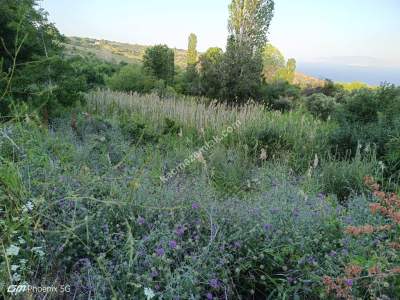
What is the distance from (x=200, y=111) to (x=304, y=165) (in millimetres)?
3298

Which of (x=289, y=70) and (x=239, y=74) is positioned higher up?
(x=289, y=70)

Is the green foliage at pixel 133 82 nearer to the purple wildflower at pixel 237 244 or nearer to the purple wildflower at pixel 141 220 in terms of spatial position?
the purple wildflower at pixel 141 220

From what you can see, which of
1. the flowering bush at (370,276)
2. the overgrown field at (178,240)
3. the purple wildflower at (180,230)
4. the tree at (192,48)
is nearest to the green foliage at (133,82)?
the tree at (192,48)

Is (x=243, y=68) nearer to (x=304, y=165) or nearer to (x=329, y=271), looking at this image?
(x=304, y=165)

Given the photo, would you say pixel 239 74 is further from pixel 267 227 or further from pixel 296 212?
pixel 267 227

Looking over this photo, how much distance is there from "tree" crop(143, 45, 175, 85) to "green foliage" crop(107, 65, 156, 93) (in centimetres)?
144

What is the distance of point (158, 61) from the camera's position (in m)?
15.5

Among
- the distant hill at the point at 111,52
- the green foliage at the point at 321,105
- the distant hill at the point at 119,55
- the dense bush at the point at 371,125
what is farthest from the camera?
the distant hill at the point at 111,52

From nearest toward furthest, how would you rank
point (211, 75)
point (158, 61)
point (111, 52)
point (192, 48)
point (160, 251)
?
point (160, 251) < point (211, 75) < point (158, 61) < point (192, 48) < point (111, 52)

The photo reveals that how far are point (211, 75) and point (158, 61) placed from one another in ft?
9.10

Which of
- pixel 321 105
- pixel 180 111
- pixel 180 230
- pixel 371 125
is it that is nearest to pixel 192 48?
pixel 321 105

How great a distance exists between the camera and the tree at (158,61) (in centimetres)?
1527

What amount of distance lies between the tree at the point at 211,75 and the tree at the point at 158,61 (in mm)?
1669

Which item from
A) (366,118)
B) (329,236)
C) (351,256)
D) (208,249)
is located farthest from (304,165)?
(208,249)
